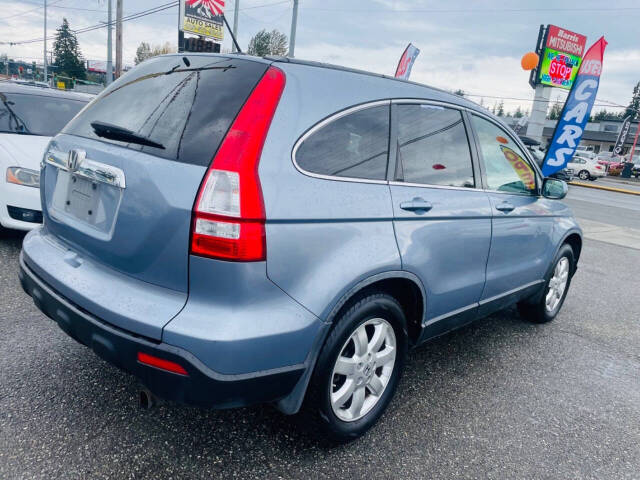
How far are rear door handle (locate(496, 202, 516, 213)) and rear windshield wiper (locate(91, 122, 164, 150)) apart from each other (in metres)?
2.12

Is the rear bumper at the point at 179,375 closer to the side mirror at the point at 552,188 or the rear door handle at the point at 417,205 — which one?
the rear door handle at the point at 417,205

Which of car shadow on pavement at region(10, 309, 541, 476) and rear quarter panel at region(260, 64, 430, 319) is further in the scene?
car shadow on pavement at region(10, 309, 541, 476)

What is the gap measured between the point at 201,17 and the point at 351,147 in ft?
83.9

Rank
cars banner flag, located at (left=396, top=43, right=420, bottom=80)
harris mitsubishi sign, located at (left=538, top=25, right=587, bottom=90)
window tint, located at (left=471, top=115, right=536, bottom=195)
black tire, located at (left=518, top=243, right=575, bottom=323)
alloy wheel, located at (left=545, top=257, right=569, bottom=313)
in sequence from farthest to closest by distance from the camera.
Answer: harris mitsubishi sign, located at (left=538, top=25, right=587, bottom=90) < cars banner flag, located at (left=396, top=43, right=420, bottom=80) < alloy wheel, located at (left=545, top=257, right=569, bottom=313) < black tire, located at (left=518, top=243, right=575, bottom=323) < window tint, located at (left=471, top=115, right=536, bottom=195)

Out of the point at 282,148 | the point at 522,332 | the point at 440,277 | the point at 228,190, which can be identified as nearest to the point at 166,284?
the point at 228,190

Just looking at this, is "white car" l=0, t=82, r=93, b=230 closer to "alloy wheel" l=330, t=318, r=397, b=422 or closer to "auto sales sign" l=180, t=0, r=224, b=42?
"alloy wheel" l=330, t=318, r=397, b=422

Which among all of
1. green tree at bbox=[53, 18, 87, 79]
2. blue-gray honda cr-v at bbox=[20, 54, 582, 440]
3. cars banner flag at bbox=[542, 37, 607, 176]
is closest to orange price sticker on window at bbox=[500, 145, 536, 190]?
blue-gray honda cr-v at bbox=[20, 54, 582, 440]

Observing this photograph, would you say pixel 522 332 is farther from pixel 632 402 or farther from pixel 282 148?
pixel 282 148

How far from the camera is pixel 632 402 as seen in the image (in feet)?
10.1

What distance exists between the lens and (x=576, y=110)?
847cm

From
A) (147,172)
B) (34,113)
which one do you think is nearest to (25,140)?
(34,113)

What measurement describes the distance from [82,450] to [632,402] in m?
3.20

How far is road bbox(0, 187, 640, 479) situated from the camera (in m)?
2.11

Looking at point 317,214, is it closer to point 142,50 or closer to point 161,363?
point 161,363
